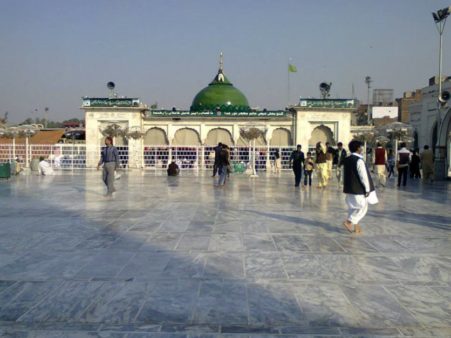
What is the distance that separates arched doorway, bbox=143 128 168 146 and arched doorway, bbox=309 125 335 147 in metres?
12.9

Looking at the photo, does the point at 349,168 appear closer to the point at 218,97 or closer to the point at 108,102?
the point at 108,102

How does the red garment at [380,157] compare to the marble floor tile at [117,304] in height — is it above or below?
above

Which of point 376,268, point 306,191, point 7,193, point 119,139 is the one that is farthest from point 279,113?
point 376,268

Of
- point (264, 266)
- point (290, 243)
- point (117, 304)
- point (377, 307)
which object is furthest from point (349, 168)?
point (117, 304)

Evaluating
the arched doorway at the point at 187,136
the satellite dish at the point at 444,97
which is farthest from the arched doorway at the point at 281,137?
the satellite dish at the point at 444,97

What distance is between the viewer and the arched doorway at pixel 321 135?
4009 cm

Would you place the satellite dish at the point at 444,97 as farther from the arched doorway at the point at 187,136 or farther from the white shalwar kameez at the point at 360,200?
the arched doorway at the point at 187,136

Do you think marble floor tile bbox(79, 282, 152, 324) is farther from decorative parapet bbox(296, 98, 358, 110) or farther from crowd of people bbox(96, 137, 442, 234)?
decorative parapet bbox(296, 98, 358, 110)

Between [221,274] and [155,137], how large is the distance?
38372 mm

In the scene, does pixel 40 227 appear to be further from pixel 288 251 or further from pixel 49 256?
pixel 288 251

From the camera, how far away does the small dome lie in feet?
150

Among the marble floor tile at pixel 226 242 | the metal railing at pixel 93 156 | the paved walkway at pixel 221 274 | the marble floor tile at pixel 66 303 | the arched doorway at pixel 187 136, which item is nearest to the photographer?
the paved walkway at pixel 221 274

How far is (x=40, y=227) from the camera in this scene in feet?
23.5

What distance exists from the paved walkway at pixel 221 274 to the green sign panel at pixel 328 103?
31727mm
